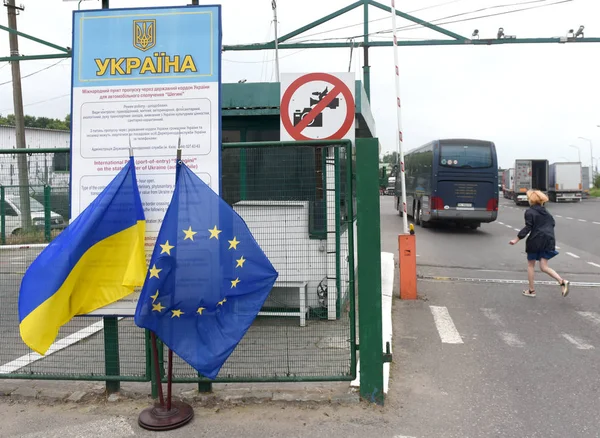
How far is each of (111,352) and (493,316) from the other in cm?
528

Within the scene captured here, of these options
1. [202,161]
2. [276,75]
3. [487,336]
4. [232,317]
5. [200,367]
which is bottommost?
[487,336]

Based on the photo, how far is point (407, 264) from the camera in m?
8.35

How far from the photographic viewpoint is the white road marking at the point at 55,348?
16.9ft

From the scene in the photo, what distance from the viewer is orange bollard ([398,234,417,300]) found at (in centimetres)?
820

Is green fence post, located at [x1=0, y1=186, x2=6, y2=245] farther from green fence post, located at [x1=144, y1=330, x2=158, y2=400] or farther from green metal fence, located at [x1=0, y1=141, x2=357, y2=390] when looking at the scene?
green fence post, located at [x1=144, y1=330, x2=158, y2=400]

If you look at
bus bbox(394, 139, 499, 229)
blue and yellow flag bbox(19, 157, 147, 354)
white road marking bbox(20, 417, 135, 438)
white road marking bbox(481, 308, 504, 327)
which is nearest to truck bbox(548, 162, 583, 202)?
bus bbox(394, 139, 499, 229)

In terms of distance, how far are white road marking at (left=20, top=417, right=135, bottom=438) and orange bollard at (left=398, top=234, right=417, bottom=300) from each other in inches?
202

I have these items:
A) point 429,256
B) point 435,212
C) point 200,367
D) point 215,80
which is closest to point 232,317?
point 200,367

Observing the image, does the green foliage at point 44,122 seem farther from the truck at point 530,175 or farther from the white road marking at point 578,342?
the white road marking at point 578,342

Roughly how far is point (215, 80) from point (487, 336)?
4.51 metres

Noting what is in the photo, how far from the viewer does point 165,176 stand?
4234 mm

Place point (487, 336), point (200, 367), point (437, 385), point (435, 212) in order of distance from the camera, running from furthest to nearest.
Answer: point (435, 212), point (487, 336), point (437, 385), point (200, 367)

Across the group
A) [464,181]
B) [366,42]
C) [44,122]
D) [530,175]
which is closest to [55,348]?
[366,42]

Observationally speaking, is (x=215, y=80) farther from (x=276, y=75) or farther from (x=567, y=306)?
(x=276, y=75)
